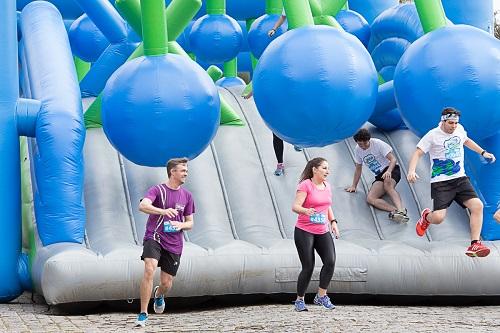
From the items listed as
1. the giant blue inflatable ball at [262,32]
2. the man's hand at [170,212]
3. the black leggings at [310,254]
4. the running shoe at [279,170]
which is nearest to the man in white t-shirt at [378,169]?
the running shoe at [279,170]

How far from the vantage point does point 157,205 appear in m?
5.32

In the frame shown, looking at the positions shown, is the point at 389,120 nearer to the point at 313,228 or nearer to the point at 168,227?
the point at 313,228

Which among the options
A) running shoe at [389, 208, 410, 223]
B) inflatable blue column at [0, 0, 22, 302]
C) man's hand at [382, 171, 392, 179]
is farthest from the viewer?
man's hand at [382, 171, 392, 179]

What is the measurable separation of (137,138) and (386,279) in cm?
208

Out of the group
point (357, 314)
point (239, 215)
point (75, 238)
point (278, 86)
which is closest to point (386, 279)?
point (357, 314)

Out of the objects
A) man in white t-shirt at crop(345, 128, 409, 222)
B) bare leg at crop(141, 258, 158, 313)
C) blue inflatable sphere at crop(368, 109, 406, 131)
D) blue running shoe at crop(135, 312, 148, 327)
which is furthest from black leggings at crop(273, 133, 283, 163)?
blue running shoe at crop(135, 312, 148, 327)

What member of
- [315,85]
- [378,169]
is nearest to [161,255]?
[315,85]

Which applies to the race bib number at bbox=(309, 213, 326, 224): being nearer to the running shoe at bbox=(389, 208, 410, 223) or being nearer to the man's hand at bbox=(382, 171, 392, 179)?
the running shoe at bbox=(389, 208, 410, 223)

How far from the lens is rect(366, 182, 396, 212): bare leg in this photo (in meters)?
7.32

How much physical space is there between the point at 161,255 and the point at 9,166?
1.82m

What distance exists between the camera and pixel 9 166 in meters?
6.61

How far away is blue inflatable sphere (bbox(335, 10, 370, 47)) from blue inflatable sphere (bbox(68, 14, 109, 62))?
244cm

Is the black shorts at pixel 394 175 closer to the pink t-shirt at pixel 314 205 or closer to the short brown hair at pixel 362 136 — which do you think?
the short brown hair at pixel 362 136

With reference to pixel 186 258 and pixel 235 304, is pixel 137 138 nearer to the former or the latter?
pixel 186 258
